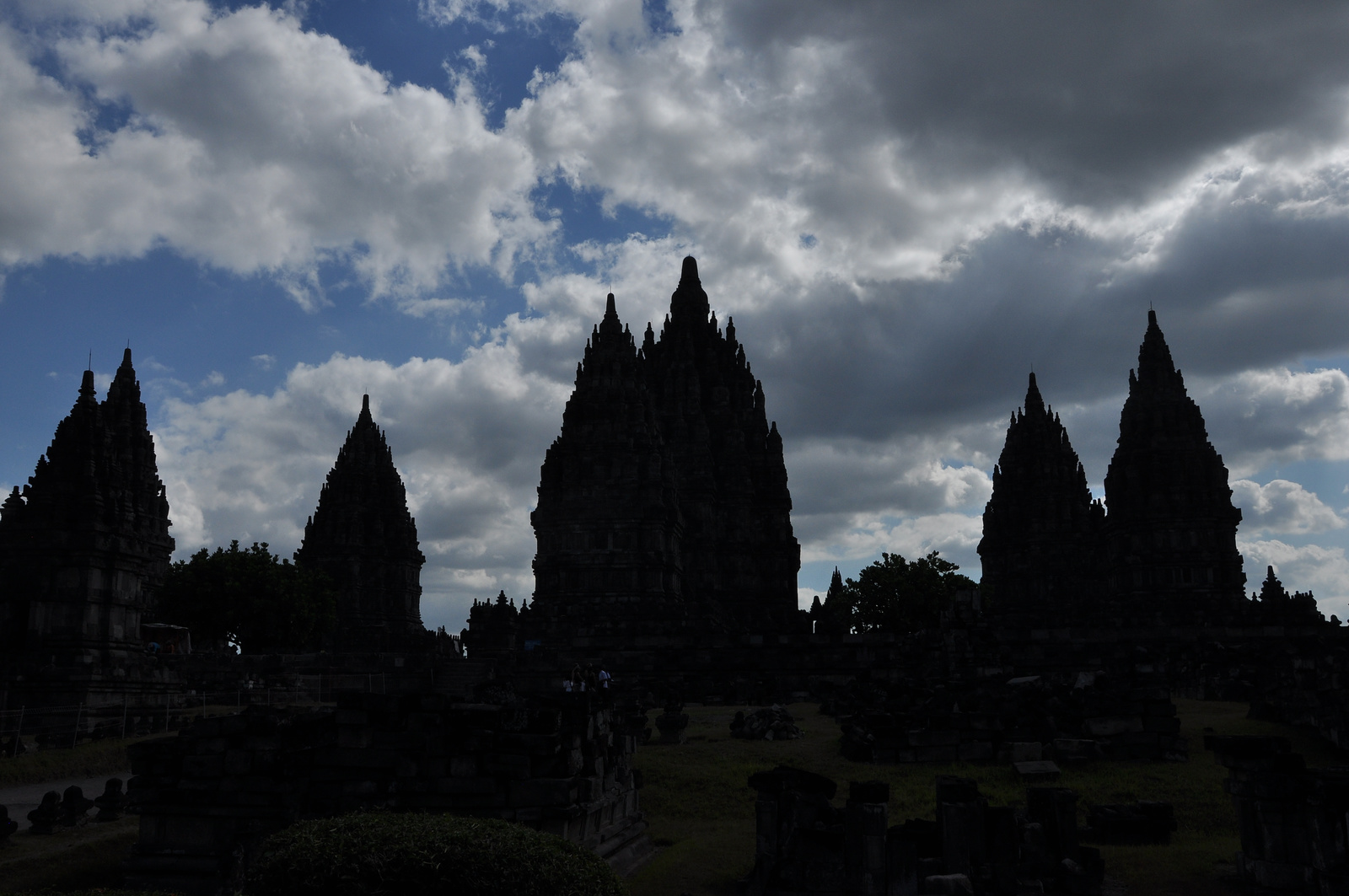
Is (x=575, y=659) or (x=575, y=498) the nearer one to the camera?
(x=575, y=659)

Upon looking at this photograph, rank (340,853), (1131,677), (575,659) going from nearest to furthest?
(340,853)
(1131,677)
(575,659)

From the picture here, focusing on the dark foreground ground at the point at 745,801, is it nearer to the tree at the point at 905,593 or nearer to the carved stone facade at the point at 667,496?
the carved stone facade at the point at 667,496

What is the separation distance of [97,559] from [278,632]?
27.7 metres

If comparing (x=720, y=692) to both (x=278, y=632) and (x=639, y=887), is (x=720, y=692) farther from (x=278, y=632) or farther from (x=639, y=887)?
(x=278, y=632)

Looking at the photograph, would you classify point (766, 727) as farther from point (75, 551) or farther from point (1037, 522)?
point (1037, 522)

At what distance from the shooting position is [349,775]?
48.2ft

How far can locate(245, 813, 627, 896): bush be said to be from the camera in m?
8.96

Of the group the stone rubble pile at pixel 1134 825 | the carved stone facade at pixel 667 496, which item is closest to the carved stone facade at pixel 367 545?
the carved stone facade at pixel 667 496

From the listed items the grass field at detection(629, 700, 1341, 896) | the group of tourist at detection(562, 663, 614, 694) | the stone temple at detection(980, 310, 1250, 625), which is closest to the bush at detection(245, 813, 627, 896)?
the grass field at detection(629, 700, 1341, 896)

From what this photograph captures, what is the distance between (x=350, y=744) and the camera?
1476cm

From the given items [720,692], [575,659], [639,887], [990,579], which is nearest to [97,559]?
[575,659]

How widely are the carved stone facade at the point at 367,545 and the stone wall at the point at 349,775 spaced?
49814 millimetres

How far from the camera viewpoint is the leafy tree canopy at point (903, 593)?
206 feet

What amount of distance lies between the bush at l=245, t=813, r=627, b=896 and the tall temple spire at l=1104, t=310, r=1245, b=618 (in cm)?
5311
